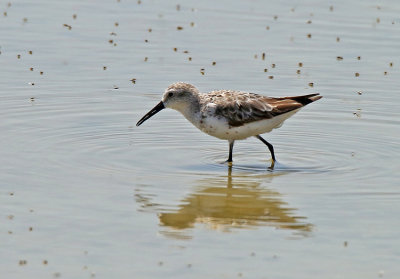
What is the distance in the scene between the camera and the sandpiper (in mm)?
14195

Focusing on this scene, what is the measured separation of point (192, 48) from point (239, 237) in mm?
10161

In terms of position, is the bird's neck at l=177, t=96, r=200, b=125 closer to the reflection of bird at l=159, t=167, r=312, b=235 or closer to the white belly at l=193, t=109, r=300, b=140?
the white belly at l=193, t=109, r=300, b=140

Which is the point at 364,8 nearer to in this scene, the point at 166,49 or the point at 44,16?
the point at 166,49

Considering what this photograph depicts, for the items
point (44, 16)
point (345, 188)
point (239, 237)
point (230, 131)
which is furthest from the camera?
point (44, 16)

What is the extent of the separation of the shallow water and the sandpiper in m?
0.58

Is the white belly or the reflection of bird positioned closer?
the reflection of bird

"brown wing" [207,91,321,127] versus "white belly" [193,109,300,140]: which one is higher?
"brown wing" [207,91,321,127]

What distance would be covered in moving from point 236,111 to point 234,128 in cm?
25

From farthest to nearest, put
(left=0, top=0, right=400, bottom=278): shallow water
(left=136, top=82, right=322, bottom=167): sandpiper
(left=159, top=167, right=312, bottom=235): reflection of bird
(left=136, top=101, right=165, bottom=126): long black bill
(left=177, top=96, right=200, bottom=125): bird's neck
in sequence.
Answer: (left=136, top=101, right=165, bottom=126): long black bill < (left=177, top=96, right=200, bottom=125): bird's neck < (left=136, top=82, right=322, bottom=167): sandpiper < (left=159, top=167, right=312, bottom=235): reflection of bird < (left=0, top=0, right=400, bottom=278): shallow water

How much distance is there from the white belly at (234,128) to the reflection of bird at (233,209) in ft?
3.14

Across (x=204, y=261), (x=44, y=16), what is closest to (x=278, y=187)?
(x=204, y=261)

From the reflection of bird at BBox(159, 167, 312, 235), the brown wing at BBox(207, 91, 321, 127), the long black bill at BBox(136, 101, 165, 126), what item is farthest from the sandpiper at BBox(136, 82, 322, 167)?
the reflection of bird at BBox(159, 167, 312, 235)

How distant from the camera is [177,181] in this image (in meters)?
13.2

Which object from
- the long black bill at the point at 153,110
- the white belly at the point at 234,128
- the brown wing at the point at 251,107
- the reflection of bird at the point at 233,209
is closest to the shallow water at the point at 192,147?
the reflection of bird at the point at 233,209
